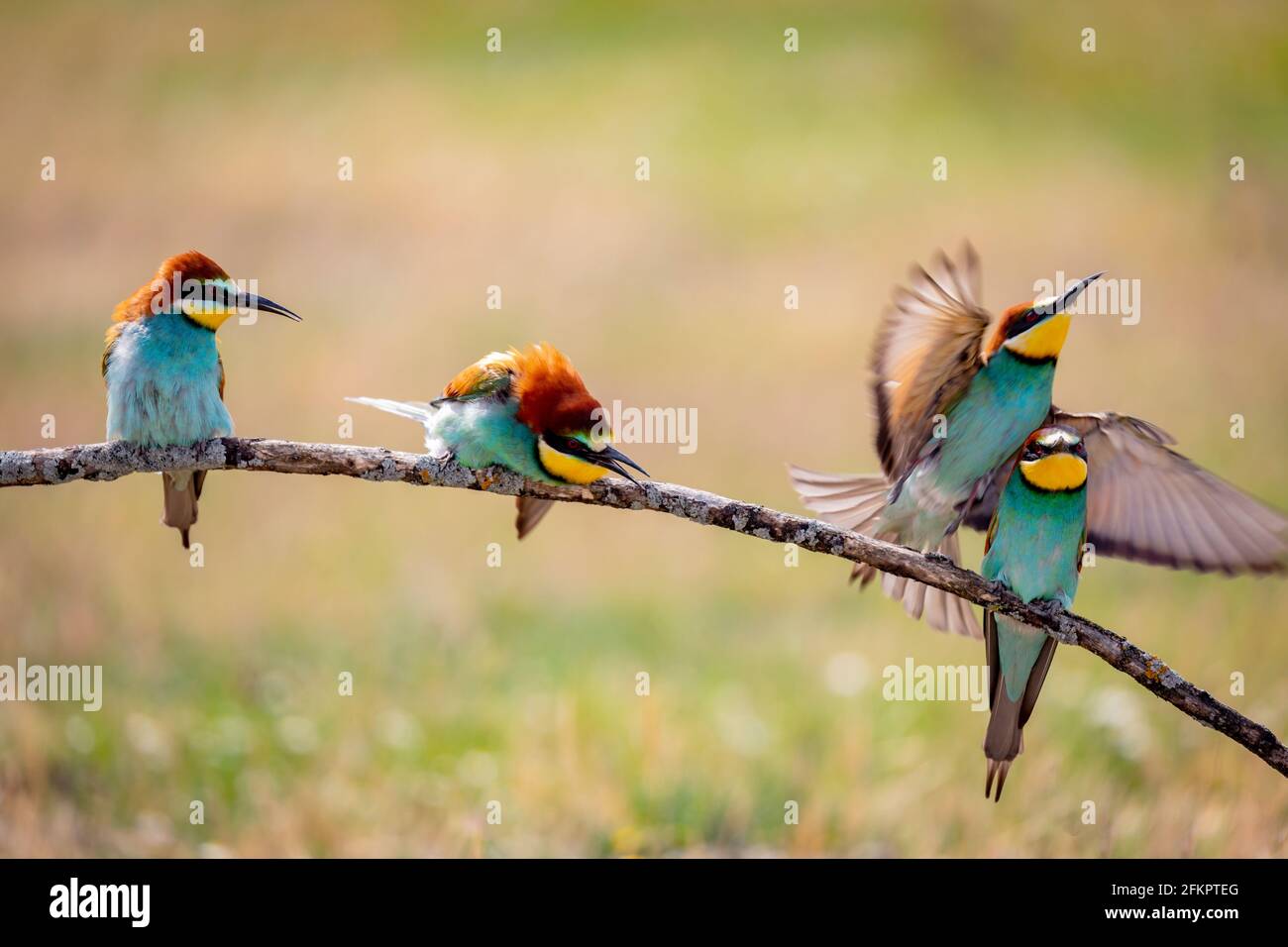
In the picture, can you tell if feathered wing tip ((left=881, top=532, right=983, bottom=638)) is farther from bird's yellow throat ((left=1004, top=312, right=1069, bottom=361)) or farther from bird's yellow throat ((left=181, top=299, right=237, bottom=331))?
bird's yellow throat ((left=181, top=299, right=237, bottom=331))

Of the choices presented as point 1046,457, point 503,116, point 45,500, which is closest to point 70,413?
point 45,500

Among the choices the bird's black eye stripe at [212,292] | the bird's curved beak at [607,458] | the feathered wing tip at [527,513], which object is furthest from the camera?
the feathered wing tip at [527,513]

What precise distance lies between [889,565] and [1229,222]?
6.83 m

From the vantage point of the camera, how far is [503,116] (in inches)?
363

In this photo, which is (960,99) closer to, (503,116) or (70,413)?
(503,116)

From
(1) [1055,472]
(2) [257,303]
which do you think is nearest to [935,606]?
(1) [1055,472]

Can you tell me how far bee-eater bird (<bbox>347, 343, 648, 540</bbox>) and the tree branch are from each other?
4 cm

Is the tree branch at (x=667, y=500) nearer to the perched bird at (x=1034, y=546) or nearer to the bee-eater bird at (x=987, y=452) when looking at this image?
the perched bird at (x=1034, y=546)

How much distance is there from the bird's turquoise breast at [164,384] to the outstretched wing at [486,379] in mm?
486

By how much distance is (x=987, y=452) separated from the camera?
9.91 ft

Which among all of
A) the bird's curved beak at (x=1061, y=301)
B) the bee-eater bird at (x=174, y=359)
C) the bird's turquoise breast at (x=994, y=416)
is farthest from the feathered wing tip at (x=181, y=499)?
the bird's curved beak at (x=1061, y=301)

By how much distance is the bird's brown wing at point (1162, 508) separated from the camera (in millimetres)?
2830

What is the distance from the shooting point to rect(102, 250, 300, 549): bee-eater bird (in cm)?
270

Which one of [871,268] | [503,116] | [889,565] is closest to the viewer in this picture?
[889,565]
